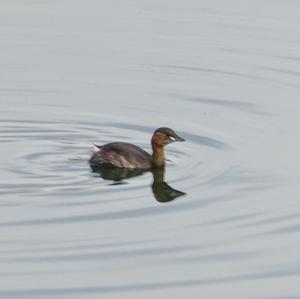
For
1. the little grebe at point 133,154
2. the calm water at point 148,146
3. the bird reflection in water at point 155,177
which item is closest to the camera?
the calm water at point 148,146

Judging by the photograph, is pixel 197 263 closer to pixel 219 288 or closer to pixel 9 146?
pixel 219 288

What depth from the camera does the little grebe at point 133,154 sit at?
15.2m

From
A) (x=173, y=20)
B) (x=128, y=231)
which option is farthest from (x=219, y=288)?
(x=173, y=20)

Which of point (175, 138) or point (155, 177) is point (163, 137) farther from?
point (155, 177)

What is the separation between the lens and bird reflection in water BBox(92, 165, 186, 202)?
46.4ft

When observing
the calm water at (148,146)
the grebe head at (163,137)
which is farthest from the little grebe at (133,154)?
the calm water at (148,146)

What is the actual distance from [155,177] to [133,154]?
358 mm

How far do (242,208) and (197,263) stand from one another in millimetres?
1738

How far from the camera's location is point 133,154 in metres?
15.3

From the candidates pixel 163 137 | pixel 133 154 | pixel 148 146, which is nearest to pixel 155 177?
pixel 133 154

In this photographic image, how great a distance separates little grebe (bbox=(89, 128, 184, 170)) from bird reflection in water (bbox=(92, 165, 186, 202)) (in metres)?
0.05

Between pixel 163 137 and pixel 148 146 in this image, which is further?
pixel 148 146

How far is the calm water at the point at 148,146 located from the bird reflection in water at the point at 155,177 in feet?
0.14

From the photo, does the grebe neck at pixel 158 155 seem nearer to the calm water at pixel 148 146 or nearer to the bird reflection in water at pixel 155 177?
the bird reflection in water at pixel 155 177
